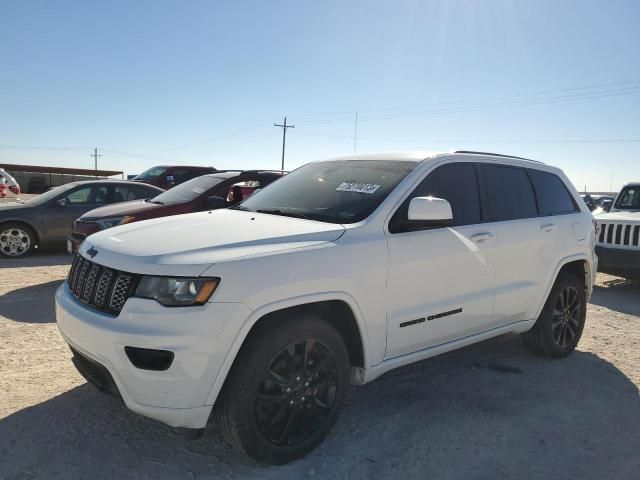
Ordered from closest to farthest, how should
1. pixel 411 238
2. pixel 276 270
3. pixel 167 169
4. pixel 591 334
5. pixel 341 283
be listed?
pixel 276 270, pixel 341 283, pixel 411 238, pixel 591 334, pixel 167 169

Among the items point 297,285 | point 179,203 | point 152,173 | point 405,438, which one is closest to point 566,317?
point 405,438

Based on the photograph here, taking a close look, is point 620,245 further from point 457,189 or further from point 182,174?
point 182,174

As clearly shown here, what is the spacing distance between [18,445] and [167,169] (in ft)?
40.8

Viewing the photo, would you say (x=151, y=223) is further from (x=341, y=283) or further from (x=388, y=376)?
(x=388, y=376)

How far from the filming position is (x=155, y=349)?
2498mm

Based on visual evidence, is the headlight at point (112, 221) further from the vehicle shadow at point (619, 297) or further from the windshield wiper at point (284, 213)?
the vehicle shadow at point (619, 297)

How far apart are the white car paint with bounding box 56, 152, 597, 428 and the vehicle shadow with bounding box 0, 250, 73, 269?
236 inches

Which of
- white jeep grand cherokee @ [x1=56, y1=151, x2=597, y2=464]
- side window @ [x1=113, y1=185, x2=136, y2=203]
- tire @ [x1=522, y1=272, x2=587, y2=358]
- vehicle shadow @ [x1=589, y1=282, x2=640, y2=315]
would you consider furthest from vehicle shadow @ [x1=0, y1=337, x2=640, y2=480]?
side window @ [x1=113, y1=185, x2=136, y2=203]

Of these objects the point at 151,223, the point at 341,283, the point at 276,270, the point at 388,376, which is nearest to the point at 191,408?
the point at 276,270

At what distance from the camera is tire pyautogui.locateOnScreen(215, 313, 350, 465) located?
8.79 ft

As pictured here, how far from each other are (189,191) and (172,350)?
5.84 m

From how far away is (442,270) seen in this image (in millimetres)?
3488

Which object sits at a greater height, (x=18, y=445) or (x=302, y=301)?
(x=302, y=301)

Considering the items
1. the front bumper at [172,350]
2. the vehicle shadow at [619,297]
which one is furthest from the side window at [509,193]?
the vehicle shadow at [619,297]
